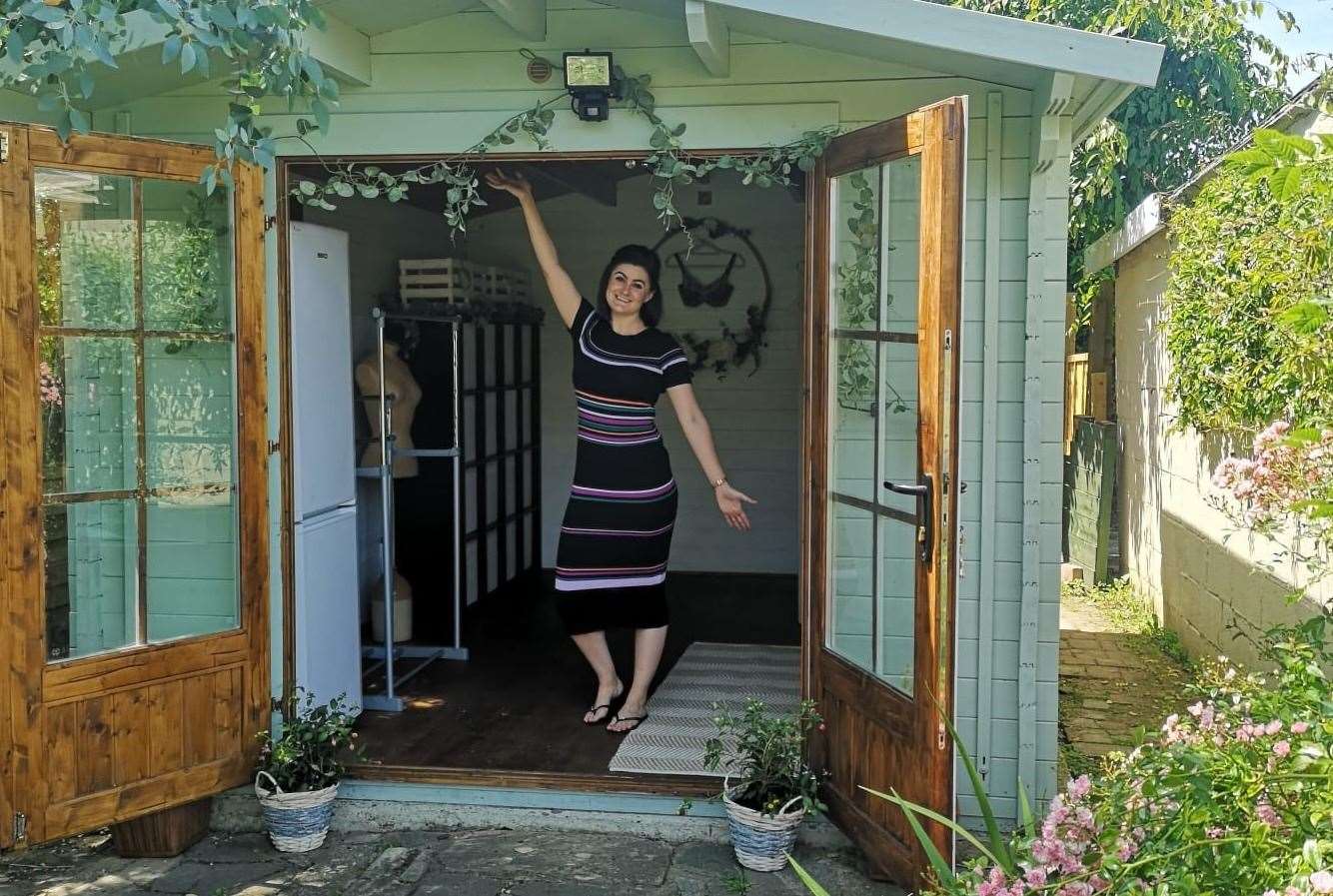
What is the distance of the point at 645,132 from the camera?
4.13m

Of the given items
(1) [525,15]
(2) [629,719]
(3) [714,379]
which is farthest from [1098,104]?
(3) [714,379]

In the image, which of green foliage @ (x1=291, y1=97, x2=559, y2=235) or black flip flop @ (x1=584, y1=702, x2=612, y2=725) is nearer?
green foliage @ (x1=291, y1=97, x2=559, y2=235)

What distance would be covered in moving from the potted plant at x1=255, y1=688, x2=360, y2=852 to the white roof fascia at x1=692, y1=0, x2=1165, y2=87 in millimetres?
2544

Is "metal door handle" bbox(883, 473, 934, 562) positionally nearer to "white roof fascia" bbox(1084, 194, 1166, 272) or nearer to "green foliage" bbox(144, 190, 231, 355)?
"green foliage" bbox(144, 190, 231, 355)

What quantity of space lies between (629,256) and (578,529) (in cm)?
103

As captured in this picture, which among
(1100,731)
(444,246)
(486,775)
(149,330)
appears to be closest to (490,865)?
(486,775)

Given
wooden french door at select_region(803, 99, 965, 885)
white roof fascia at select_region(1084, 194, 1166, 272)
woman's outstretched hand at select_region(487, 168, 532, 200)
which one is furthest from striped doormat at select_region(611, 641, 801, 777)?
white roof fascia at select_region(1084, 194, 1166, 272)

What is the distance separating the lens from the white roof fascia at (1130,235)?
690 cm

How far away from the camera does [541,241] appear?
4637mm

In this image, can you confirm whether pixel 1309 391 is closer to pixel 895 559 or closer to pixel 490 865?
A: pixel 895 559

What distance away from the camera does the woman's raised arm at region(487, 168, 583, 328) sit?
445 cm

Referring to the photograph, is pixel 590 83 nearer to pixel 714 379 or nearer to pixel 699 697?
pixel 699 697

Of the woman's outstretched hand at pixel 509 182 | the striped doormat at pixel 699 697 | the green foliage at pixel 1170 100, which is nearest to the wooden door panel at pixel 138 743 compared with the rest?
the striped doormat at pixel 699 697

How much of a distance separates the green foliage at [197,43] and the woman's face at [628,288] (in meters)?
1.64
